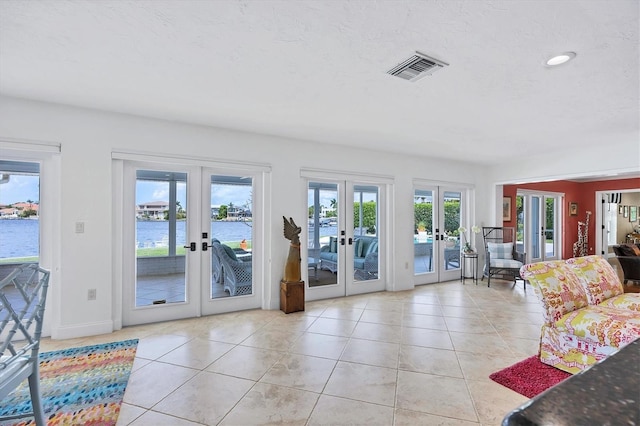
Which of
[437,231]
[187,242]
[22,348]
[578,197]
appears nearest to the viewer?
[22,348]

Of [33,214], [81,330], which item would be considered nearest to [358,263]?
[81,330]

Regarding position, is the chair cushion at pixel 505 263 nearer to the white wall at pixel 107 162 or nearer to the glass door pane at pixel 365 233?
the white wall at pixel 107 162

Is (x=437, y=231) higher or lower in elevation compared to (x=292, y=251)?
higher

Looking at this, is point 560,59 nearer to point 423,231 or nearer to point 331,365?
point 331,365

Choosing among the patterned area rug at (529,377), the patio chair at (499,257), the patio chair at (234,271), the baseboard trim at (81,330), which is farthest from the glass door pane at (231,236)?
the patio chair at (499,257)

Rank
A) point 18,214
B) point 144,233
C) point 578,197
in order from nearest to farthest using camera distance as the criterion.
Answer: point 18,214, point 144,233, point 578,197

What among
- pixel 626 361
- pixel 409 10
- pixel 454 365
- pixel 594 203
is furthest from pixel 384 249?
A: pixel 594 203

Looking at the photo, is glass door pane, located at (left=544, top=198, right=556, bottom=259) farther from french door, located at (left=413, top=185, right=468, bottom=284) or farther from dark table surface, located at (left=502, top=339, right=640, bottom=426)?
dark table surface, located at (left=502, top=339, right=640, bottom=426)

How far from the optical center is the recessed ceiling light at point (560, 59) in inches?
85.7

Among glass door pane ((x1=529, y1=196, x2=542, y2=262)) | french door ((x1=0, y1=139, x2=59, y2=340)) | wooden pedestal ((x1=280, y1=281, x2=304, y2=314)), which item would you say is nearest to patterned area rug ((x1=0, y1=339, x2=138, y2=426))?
french door ((x1=0, y1=139, x2=59, y2=340))

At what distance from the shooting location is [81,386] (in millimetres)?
2383

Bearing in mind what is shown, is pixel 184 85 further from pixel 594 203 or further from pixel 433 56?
pixel 594 203

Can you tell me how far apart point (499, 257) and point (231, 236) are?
491 centimetres

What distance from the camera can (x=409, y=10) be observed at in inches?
68.7
